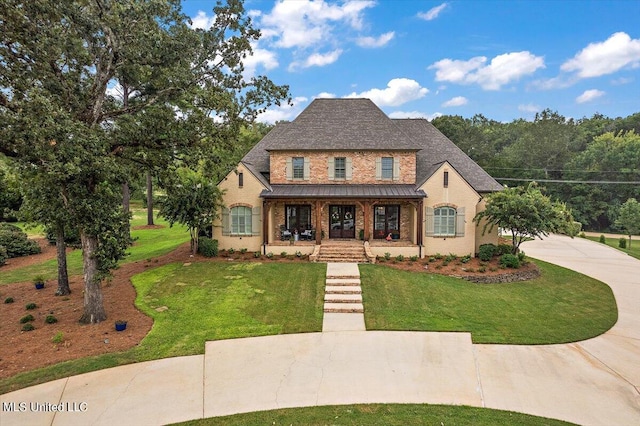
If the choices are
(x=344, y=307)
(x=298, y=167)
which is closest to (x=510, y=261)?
(x=344, y=307)

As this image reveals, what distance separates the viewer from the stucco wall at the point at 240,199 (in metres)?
19.3

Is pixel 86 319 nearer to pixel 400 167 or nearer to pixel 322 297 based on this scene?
pixel 322 297

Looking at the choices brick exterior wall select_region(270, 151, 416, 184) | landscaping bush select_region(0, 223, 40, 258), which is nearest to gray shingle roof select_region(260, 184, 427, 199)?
brick exterior wall select_region(270, 151, 416, 184)

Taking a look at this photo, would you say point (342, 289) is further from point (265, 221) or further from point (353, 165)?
point (353, 165)

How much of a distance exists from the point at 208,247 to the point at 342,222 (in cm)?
821

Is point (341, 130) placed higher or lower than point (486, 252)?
higher

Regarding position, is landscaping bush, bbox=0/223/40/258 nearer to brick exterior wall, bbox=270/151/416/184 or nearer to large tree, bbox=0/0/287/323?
large tree, bbox=0/0/287/323

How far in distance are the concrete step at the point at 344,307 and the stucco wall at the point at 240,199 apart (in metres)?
8.30

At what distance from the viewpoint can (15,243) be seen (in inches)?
821

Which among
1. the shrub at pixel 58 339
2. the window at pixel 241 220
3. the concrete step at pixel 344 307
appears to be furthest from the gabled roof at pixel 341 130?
the shrub at pixel 58 339

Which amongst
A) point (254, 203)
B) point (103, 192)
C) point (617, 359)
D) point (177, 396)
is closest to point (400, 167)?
point (254, 203)

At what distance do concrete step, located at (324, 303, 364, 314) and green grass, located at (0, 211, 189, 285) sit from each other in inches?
279

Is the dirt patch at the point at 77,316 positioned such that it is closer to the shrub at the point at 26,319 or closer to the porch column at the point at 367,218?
the shrub at the point at 26,319

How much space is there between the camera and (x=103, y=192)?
10320 mm
